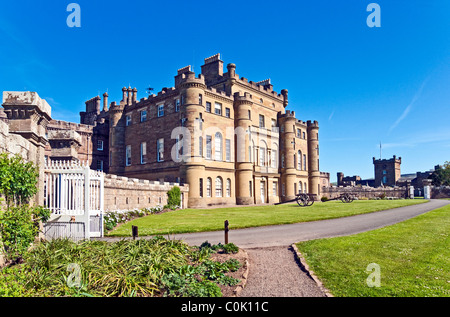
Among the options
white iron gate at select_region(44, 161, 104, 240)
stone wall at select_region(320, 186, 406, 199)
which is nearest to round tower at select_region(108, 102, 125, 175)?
white iron gate at select_region(44, 161, 104, 240)

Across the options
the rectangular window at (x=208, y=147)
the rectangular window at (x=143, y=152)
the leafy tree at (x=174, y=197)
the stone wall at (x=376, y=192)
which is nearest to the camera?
the leafy tree at (x=174, y=197)

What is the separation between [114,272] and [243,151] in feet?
108

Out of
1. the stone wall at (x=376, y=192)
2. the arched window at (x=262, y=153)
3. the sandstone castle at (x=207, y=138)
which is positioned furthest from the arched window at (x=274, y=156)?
the stone wall at (x=376, y=192)

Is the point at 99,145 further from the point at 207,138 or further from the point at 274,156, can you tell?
the point at 274,156

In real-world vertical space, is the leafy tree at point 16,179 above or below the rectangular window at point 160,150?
below

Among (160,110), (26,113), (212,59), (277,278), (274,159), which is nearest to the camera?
(277,278)

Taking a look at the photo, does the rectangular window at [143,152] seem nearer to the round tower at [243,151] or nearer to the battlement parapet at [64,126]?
the battlement parapet at [64,126]

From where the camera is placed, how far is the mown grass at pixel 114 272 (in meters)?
5.92

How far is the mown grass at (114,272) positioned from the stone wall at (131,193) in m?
13.0

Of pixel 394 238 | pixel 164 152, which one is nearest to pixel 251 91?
pixel 164 152

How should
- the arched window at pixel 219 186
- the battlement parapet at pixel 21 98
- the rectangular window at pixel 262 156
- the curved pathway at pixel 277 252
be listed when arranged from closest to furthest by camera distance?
the curved pathway at pixel 277 252 < the battlement parapet at pixel 21 98 < the arched window at pixel 219 186 < the rectangular window at pixel 262 156

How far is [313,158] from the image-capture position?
53.0 meters

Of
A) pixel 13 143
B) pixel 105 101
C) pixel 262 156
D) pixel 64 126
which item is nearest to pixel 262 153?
pixel 262 156
